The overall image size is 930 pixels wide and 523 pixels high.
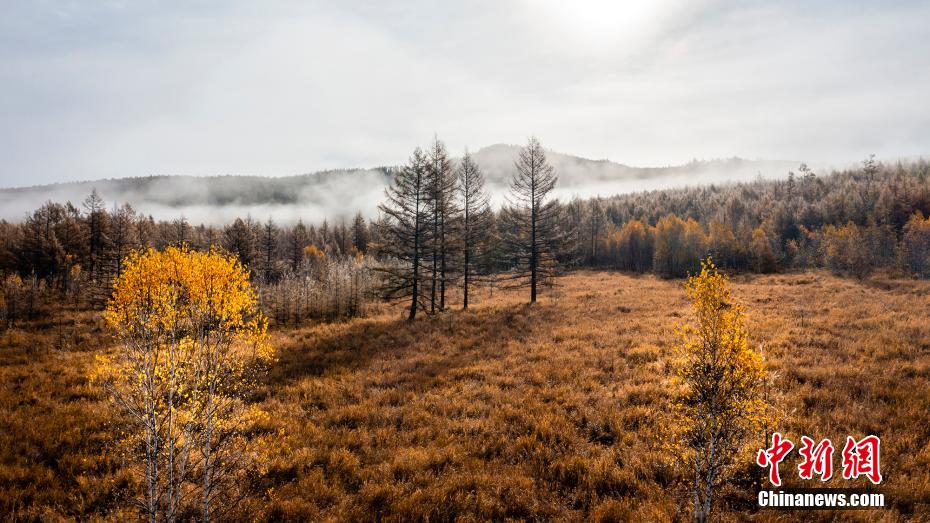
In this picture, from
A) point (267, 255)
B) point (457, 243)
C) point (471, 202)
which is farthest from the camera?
point (267, 255)

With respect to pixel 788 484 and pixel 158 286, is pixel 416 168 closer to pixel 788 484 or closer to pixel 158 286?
pixel 158 286

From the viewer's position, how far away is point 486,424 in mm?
10398

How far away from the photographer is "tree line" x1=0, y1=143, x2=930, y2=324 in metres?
26.0

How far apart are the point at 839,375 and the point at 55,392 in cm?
2690

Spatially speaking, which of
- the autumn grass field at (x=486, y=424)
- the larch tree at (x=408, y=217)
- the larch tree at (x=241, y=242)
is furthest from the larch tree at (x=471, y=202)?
the larch tree at (x=241, y=242)

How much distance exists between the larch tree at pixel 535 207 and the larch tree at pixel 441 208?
594cm

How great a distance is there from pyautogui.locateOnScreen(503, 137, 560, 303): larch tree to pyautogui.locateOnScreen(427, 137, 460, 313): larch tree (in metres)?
5.94

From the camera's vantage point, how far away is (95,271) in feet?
152

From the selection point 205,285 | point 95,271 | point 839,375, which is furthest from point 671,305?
point 95,271

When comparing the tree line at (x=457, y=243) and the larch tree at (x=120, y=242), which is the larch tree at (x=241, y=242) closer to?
the tree line at (x=457, y=243)

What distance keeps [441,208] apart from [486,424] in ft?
57.0

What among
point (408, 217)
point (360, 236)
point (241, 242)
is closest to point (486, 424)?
point (408, 217)

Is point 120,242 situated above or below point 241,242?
above

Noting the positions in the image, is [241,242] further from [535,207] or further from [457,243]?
[535,207]
